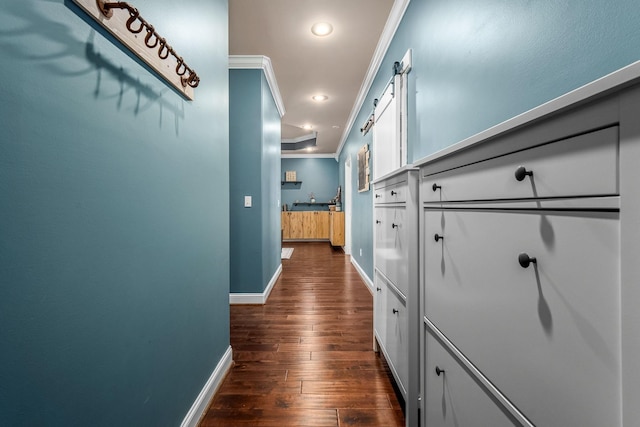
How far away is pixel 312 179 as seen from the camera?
8.50m

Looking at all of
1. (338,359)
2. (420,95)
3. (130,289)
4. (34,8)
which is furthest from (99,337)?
(420,95)

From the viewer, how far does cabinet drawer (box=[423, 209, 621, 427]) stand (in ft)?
1.37

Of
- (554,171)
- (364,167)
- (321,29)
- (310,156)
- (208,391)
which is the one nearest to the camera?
(554,171)

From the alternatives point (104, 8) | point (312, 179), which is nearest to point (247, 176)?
point (104, 8)

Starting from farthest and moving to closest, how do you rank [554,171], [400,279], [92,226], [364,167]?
[364,167] → [400,279] → [92,226] → [554,171]

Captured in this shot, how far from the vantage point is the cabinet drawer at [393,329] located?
1.26 meters

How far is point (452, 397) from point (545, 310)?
49 cm

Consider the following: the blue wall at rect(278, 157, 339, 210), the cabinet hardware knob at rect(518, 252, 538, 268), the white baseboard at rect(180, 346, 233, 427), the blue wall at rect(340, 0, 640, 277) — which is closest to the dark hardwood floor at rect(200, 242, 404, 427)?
the white baseboard at rect(180, 346, 233, 427)

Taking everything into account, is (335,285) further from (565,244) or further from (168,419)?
(565,244)

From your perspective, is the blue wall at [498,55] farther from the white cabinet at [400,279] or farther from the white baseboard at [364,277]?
the white baseboard at [364,277]

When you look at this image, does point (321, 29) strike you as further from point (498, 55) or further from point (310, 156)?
point (310, 156)

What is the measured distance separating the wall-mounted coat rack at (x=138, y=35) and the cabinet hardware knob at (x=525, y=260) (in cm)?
109

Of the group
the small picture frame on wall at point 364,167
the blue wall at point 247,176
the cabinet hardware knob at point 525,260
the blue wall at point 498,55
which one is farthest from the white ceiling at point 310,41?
the cabinet hardware knob at point 525,260

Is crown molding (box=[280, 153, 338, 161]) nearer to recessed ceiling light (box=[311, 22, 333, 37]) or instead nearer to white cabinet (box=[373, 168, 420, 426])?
recessed ceiling light (box=[311, 22, 333, 37])
